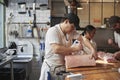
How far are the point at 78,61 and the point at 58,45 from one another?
368 mm

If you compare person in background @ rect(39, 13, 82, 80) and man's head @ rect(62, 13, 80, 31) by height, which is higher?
man's head @ rect(62, 13, 80, 31)

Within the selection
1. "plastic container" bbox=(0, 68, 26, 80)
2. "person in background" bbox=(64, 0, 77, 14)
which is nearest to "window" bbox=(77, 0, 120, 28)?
"person in background" bbox=(64, 0, 77, 14)

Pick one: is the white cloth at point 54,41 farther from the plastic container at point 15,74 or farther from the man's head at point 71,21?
the plastic container at point 15,74

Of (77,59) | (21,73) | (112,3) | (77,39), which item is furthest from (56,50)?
(112,3)

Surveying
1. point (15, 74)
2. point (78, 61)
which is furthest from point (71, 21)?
point (15, 74)

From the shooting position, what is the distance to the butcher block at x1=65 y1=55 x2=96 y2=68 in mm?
2996

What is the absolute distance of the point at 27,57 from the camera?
18.2 feet

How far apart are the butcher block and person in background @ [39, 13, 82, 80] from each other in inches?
2.9

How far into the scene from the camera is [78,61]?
3090mm

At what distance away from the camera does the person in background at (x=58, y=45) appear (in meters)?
2.93

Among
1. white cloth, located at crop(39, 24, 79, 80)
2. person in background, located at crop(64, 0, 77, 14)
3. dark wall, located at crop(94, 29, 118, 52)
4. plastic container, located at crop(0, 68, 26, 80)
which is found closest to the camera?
white cloth, located at crop(39, 24, 79, 80)

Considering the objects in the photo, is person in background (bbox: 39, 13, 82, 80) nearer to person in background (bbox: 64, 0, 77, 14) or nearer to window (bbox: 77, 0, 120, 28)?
person in background (bbox: 64, 0, 77, 14)

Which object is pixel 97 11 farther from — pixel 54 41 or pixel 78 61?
pixel 54 41

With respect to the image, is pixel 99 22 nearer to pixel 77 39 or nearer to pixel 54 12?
pixel 54 12
